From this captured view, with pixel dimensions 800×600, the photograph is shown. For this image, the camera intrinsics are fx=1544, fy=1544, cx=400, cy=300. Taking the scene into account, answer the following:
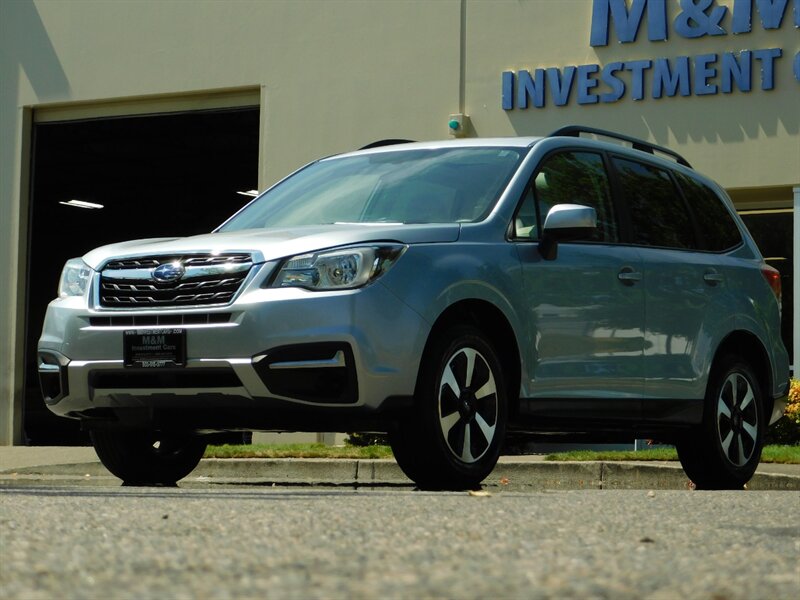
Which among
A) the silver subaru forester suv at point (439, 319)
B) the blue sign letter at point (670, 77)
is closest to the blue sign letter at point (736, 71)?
the blue sign letter at point (670, 77)

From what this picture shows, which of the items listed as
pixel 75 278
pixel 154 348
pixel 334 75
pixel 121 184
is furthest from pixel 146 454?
pixel 121 184

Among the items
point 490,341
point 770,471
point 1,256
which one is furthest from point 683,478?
point 1,256

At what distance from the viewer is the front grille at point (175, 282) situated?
7.05 meters

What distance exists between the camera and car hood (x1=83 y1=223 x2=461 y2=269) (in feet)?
23.0

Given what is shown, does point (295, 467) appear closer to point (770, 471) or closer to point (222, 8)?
point (770, 471)

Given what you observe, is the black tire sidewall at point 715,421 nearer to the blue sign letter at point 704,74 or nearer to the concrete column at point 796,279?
the concrete column at point 796,279

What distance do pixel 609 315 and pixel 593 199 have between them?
727mm

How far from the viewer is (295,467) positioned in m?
12.1

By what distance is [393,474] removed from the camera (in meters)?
11.5

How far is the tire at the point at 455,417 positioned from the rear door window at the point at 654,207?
5.58 ft

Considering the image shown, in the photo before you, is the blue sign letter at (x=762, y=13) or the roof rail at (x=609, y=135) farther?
the blue sign letter at (x=762, y=13)

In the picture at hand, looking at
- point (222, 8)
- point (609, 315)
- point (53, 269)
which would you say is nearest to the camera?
point (609, 315)

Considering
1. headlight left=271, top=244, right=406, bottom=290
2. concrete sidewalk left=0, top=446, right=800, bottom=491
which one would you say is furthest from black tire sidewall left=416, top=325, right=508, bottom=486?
concrete sidewalk left=0, top=446, right=800, bottom=491

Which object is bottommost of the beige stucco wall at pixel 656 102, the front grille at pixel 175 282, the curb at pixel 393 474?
the curb at pixel 393 474
